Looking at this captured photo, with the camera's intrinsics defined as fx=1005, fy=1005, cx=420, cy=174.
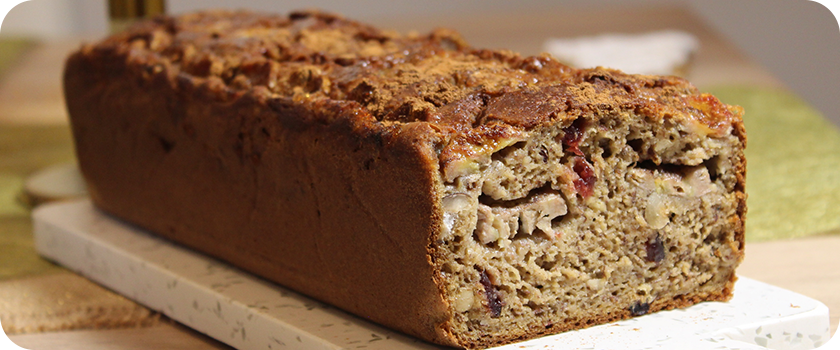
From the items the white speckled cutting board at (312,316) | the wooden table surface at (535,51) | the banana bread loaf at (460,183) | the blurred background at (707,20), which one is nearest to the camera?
the banana bread loaf at (460,183)

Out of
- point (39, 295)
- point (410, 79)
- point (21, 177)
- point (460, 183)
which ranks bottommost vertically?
point (21, 177)

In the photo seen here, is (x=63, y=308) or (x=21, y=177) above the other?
(x=63, y=308)

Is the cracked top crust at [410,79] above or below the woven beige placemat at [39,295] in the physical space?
above

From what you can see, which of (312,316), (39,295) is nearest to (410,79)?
(312,316)

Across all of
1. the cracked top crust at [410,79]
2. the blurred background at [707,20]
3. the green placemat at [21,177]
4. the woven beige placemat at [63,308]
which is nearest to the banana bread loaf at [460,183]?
the cracked top crust at [410,79]

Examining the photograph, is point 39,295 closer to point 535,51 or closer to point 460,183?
point 460,183

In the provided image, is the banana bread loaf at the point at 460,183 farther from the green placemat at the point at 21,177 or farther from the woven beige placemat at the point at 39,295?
the green placemat at the point at 21,177

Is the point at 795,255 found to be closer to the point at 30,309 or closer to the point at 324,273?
the point at 324,273
